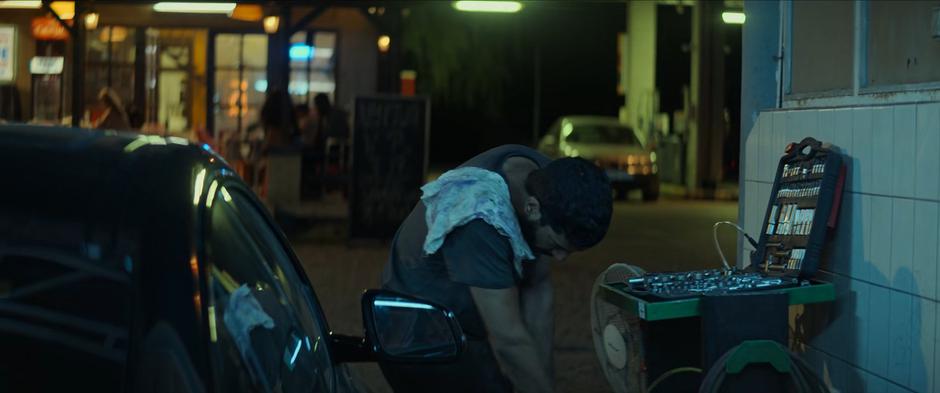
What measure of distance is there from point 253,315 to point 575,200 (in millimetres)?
1415

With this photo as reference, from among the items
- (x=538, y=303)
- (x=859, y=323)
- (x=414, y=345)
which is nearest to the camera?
(x=414, y=345)

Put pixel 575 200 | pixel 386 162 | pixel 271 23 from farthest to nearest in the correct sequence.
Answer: pixel 271 23, pixel 386 162, pixel 575 200

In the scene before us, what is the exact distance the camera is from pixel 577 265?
42.2 ft

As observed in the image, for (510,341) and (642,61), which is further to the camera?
(642,61)

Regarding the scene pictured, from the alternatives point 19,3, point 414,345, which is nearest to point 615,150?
point 19,3

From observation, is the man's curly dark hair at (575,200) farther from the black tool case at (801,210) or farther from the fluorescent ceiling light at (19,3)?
the fluorescent ceiling light at (19,3)

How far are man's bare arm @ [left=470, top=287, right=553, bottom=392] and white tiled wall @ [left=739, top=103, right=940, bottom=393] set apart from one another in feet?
6.81

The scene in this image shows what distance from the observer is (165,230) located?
224 centimetres

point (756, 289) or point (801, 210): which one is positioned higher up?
point (801, 210)

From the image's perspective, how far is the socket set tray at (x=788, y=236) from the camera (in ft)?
17.3

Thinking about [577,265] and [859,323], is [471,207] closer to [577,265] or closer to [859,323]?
[859,323]

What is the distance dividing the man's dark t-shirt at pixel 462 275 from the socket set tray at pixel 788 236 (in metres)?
1.22

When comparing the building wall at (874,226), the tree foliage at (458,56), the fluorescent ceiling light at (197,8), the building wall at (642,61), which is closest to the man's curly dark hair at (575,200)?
the building wall at (874,226)

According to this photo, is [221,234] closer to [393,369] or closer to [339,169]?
[393,369]
